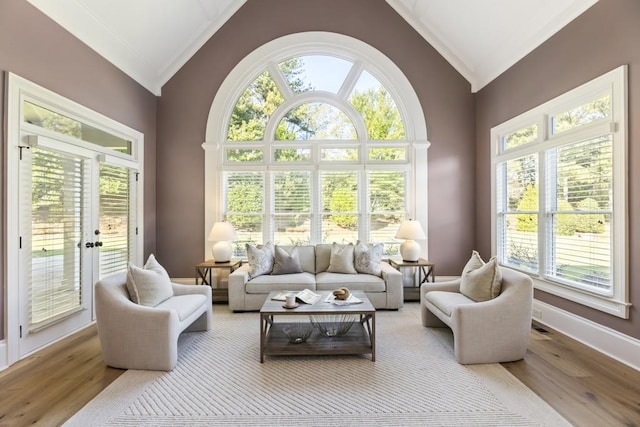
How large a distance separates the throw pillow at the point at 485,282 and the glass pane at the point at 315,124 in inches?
120

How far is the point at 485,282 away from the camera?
10.0 feet

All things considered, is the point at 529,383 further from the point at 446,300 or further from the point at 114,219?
the point at 114,219

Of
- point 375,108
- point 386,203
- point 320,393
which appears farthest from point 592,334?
point 375,108

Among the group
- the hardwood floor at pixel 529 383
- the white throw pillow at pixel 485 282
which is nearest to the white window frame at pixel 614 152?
the hardwood floor at pixel 529 383

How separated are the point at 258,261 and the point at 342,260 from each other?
3.99 ft

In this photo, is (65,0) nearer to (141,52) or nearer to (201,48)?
(141,52)

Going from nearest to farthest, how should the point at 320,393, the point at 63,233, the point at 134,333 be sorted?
the point at 320,393 < the point at 134,333 < the point at 63,233

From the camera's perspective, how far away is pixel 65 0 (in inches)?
126

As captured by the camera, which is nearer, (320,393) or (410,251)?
(320,393)

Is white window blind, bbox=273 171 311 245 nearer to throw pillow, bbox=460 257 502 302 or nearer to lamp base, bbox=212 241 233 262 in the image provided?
lamp base, bbox=212 241 233 262

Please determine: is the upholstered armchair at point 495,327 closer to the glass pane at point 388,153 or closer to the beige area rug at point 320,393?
the beige area rug at point 320,393

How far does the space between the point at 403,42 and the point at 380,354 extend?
479 cm

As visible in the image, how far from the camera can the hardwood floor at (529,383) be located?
81.5 inches

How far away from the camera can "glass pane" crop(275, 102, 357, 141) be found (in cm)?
534
